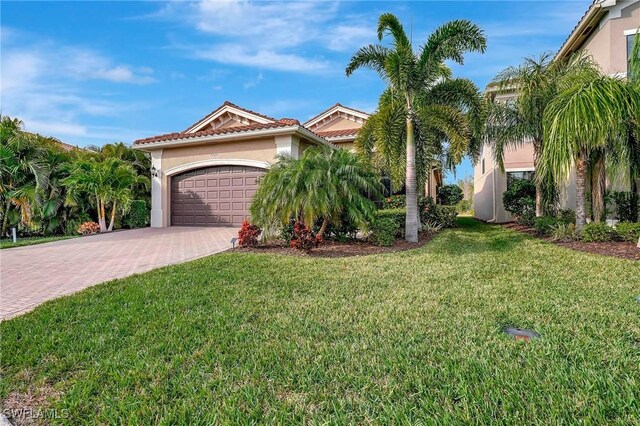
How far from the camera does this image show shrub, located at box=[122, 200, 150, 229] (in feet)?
50.8


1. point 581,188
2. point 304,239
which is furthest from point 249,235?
point 581,188

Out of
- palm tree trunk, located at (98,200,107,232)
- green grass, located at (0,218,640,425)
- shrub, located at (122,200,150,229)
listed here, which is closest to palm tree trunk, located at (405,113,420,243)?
green grass, located at (0,218,640,425)

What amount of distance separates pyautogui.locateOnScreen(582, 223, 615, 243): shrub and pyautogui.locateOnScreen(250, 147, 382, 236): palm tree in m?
6.01

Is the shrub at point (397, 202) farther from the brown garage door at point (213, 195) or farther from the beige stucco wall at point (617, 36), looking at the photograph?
the beige stucco wall at point (617, 36)

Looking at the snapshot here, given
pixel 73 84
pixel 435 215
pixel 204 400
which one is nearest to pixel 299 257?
pixel 204 400

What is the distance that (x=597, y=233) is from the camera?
29.0ft

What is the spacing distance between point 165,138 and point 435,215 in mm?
12951

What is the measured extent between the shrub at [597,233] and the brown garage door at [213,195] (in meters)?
11.5

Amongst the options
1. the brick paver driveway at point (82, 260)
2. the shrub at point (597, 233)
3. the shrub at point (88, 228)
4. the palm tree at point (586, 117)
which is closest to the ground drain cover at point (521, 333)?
the brick paver driveway at point (82, 260)

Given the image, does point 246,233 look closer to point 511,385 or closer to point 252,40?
point 252,40

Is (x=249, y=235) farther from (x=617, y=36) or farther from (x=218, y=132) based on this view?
(x=617, y=36)

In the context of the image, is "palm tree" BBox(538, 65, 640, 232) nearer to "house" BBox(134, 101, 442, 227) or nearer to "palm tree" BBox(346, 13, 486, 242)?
"palm tree" BBox(346, 13, 486, 242)

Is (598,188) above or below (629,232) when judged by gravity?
above

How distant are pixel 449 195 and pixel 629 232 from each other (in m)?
22.1
